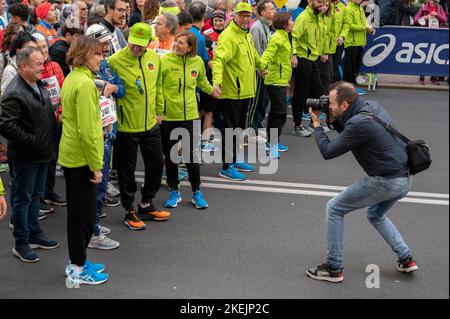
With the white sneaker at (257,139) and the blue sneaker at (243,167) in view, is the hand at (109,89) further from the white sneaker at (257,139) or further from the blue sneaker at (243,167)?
the white sneaker at (257,139)

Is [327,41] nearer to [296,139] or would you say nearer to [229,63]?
[296,139]

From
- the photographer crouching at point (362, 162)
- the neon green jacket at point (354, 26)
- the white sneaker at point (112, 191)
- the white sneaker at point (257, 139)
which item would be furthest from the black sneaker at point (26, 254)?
the neon green jacket at point (354, 26)

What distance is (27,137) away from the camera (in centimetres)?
566

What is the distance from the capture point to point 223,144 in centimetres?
868

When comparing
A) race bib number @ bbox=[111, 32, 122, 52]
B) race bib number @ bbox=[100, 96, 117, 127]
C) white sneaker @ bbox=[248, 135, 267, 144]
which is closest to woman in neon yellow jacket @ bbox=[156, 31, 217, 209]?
race bib number @ bbox=[111, 32, 122, 52]

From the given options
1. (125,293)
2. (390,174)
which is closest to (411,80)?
(390,174)

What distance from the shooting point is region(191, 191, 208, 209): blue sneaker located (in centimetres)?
747

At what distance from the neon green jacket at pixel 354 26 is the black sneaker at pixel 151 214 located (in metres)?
6.81

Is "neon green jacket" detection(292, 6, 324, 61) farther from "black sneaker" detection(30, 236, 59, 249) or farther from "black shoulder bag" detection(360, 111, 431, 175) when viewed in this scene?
"black sneaker" detection(30, 236, 59, 249)

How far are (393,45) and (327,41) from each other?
3790mm

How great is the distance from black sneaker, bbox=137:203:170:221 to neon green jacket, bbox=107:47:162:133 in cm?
88

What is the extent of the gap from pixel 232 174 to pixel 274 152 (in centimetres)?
116

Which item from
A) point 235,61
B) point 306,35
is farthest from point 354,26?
point 235,61

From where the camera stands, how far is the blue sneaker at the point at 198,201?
24.5ft
